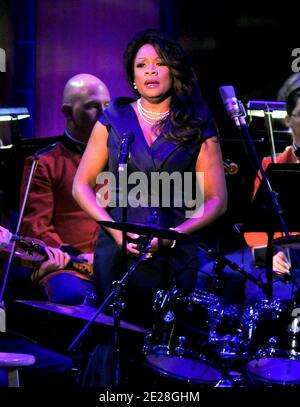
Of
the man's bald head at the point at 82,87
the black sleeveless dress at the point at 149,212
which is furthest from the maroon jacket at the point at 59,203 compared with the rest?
the black sleeveless dress at the point at 149,212

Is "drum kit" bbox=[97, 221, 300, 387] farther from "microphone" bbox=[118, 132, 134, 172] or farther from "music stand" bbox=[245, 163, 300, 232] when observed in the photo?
"music stand" bbox=[245, 163, 300, 232]

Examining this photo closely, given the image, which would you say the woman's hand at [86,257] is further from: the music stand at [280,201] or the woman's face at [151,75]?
the woman's face at [151,75]

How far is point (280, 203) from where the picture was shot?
15.2ft

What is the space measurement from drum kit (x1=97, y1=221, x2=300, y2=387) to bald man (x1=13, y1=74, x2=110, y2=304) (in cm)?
115

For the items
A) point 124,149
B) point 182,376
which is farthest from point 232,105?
point 182,376

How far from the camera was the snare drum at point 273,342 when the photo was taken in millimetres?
3984

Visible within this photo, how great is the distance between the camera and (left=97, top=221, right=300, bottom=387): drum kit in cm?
400

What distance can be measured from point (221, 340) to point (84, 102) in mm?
2276

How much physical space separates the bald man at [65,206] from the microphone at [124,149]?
132 cm

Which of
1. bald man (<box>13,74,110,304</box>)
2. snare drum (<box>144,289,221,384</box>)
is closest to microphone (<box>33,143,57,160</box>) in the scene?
bald man (<box>13,74,110,304</box>)

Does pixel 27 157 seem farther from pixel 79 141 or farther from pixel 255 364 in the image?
pixel 255 364

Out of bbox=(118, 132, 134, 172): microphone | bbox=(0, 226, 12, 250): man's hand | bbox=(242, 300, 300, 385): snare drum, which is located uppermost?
bbox=(118, 132, 134, 172): microphone

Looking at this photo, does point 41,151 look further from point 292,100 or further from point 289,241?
point 289,241

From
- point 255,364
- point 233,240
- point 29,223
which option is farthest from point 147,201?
point 233,240
